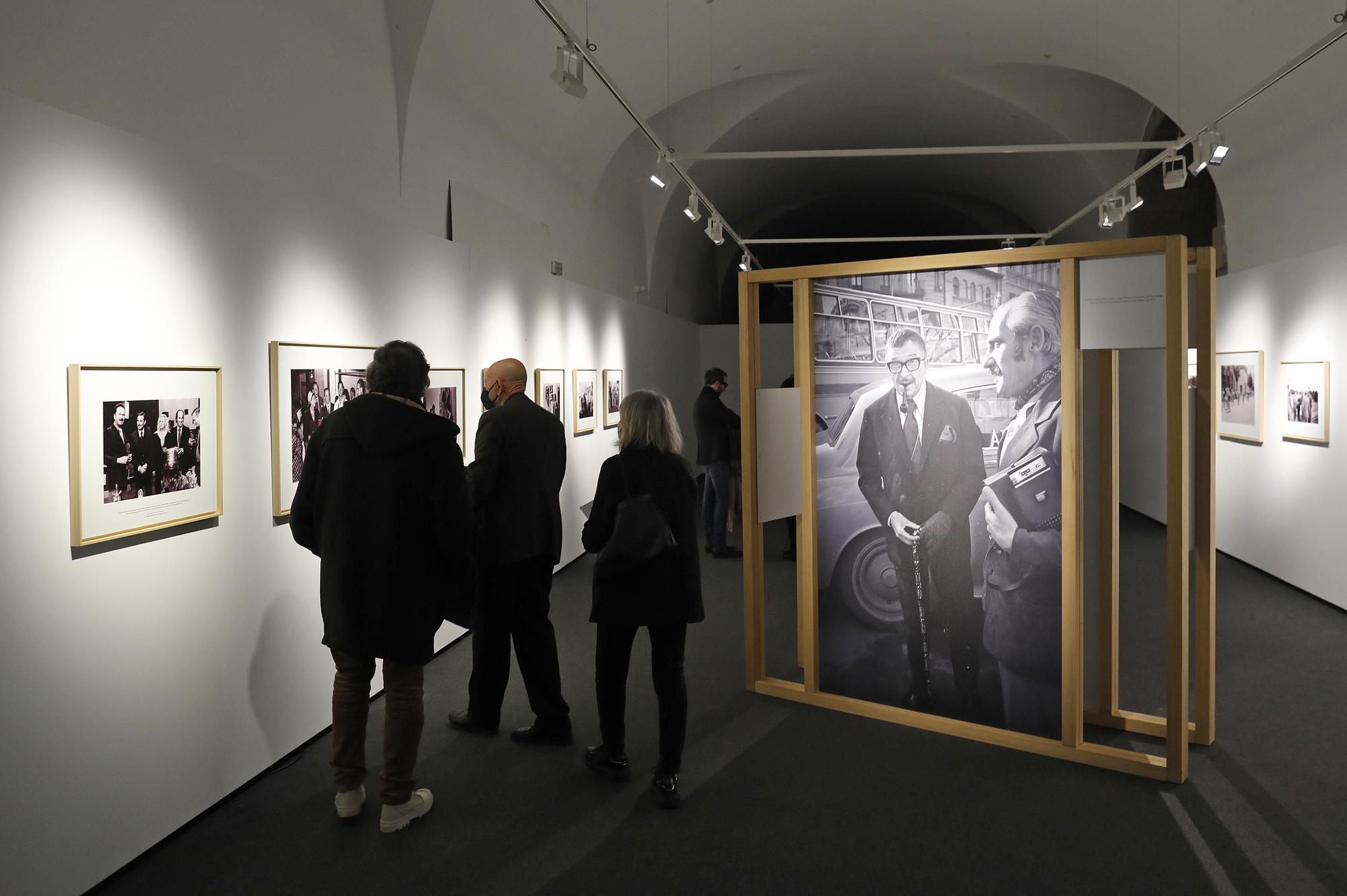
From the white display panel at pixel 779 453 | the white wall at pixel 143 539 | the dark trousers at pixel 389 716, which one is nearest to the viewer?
the white wall at pixel 143 539

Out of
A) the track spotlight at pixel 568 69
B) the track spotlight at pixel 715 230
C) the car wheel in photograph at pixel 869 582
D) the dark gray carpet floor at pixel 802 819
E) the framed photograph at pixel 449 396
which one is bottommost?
the dark gray carpet floor at pixel 802 819

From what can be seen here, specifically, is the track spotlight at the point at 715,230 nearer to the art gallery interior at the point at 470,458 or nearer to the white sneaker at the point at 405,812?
the art gallery interior at the point at 470,458

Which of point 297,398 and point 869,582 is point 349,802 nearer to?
point 297,398

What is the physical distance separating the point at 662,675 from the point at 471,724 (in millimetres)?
1453

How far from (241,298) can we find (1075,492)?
13.6 feet

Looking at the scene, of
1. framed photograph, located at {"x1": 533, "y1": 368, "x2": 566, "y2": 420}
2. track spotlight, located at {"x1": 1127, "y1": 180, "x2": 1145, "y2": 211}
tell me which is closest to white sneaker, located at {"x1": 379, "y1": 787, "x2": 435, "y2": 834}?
framed photograph, located at {"x1": 533, "y1": 368, "x2": 566, "y2": 420}

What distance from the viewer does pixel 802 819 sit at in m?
3.78

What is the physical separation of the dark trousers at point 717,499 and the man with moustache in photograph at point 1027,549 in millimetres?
5025

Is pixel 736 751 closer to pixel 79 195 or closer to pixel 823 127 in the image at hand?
pixel 79 195

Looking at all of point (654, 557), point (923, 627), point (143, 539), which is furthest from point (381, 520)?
point (923, 627)

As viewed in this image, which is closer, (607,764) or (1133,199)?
(607,764)

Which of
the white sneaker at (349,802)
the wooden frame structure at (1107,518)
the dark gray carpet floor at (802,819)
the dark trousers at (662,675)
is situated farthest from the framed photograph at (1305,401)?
the white sneaker at (349,802)

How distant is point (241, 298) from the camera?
164 inches

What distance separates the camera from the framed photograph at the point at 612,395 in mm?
10703
